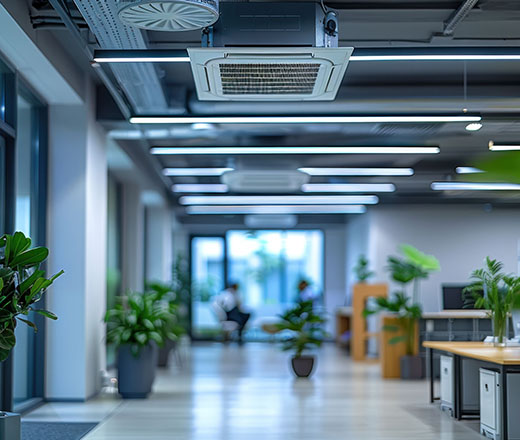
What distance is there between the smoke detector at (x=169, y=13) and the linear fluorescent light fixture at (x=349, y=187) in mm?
8226

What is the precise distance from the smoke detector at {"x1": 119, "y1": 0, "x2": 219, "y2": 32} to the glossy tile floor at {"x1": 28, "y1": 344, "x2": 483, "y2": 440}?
3395 millimetres

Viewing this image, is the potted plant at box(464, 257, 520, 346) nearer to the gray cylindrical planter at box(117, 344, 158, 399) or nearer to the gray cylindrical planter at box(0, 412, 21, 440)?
the gray cylindrical planter at box(117, 344, 158, 399)

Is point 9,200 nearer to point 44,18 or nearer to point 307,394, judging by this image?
point 44,18

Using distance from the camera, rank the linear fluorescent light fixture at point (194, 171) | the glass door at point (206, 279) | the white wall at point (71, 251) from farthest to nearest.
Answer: the glass door at point (206, 279), the linear fluorescent light fixture at point (194, 171), the white wall at point (71, 251)

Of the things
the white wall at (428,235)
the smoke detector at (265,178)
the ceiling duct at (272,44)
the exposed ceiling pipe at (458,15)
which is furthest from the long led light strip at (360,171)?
the ceiling duct at (272,44)

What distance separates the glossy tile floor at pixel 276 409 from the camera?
6.55 metres

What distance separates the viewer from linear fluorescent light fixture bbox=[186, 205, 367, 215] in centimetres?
1572

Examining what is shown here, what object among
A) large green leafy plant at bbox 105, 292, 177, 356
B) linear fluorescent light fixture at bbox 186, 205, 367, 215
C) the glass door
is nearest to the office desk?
large green leafy plant at bbox 105, 292, 177, 356

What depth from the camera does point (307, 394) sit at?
30.3 ft

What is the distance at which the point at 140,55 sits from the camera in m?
5.39

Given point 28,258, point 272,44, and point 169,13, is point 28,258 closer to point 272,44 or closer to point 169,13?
point 169,13

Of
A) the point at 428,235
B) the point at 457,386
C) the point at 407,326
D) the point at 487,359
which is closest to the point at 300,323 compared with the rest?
the point at 407,326

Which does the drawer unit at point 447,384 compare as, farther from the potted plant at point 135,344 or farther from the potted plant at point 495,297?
the potted plant at point 135,344

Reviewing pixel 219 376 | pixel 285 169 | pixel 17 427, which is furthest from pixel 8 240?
pixel 219 376
